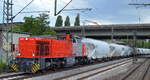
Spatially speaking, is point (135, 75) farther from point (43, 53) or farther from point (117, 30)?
point (117, 30)

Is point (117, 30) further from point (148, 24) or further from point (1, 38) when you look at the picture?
point (1, 38)

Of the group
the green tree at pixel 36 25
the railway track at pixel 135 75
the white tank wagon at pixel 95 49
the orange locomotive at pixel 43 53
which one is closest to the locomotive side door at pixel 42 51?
the orange locomotive at pixel 43 53

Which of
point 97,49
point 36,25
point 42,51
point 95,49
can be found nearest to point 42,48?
point 42,51

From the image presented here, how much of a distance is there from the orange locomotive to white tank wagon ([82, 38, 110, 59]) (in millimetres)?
5564

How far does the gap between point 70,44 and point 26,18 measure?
32.3 meters

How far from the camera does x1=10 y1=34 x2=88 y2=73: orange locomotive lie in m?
19.7

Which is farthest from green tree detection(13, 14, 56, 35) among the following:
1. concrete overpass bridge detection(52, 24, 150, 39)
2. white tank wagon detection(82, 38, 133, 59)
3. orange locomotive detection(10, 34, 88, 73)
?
orange locomotive detection(10, 34, 88, 73)

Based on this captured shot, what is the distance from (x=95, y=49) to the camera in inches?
1410

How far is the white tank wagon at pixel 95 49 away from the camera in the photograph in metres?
32.3

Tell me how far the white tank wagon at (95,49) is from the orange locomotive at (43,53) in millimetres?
5564

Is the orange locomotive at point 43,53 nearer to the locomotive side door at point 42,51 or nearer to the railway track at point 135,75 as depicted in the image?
the locomotive side door at point 42,51

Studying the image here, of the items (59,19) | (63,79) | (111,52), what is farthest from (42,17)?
(59,19)

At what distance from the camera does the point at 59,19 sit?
421 ft

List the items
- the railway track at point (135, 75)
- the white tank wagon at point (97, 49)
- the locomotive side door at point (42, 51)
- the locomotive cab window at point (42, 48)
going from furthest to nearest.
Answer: the white tank wagon at point (97, 49) → the locomotive cab window at point (42, 48) → the locomotive side door at point (42, 51) → the railway track at point (135, 75)
